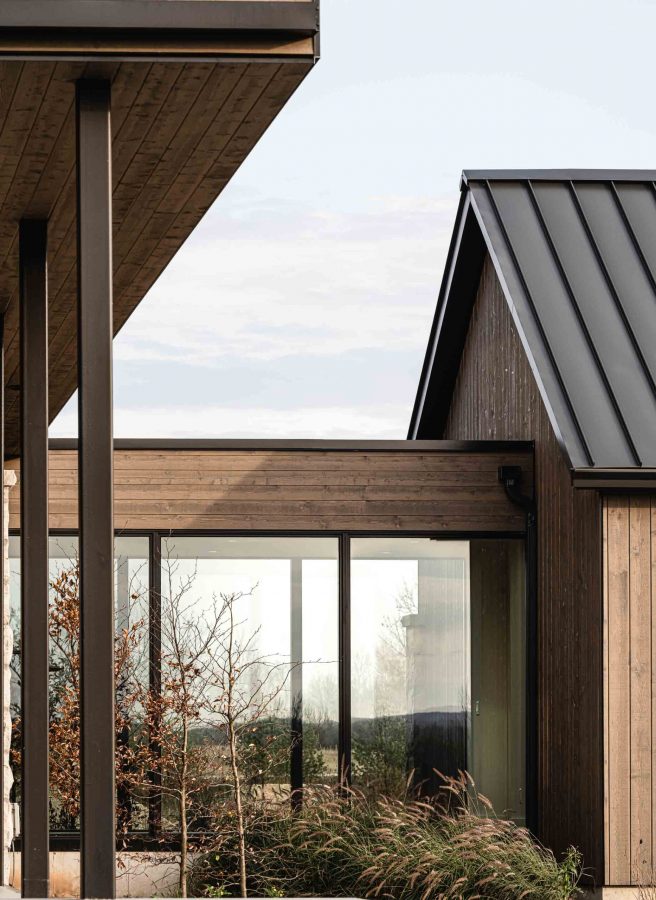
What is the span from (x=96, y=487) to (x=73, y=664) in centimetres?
551

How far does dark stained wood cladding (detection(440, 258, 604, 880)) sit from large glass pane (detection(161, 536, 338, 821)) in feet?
5.37

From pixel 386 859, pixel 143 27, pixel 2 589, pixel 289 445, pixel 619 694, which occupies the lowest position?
pixel 386 859

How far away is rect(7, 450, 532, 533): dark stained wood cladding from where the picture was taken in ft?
30.9

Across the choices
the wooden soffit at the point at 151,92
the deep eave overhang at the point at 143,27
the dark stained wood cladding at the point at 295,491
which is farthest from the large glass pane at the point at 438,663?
the deep eave overhang at the point at 143,27

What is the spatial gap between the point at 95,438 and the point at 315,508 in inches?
233

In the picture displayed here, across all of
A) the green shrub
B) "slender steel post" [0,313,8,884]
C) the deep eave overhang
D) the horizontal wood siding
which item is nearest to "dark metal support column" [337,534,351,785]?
the green shrub

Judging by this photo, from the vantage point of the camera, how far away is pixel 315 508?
9.52 m

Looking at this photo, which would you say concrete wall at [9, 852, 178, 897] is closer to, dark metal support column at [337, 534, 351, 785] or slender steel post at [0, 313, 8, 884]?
dark metal support column at [337, 534, 351, 785]

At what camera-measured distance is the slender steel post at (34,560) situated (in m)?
4.45

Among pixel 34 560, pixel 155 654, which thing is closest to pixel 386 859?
pixel 155 654

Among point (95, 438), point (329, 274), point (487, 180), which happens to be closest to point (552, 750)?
point (487, 180)

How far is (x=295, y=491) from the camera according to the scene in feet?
31.2

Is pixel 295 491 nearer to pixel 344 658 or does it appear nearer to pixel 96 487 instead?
pixel 344 658

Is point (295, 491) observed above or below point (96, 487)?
above
